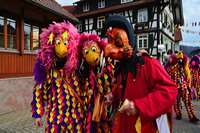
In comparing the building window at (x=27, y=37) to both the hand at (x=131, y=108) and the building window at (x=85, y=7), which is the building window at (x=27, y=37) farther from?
the building window at (x=85, y=7)

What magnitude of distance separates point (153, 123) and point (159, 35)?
56.0 feet

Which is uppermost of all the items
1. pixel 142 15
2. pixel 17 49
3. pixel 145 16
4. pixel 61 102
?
pixel 142 15

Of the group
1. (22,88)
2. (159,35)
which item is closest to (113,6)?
(159,35)

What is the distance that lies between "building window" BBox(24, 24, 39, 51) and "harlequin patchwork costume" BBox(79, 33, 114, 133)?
5.46 m

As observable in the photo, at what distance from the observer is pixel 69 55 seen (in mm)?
2283

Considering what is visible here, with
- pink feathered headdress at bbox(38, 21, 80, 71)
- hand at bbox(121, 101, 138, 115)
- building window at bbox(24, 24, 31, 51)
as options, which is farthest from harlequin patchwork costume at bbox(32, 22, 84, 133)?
building window at bbox(24, 24, 31, 51)

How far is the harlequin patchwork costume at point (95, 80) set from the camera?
7.12 feet

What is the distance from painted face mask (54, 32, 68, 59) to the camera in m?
2.23

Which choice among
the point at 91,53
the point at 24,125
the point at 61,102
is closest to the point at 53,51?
the point at 91,53

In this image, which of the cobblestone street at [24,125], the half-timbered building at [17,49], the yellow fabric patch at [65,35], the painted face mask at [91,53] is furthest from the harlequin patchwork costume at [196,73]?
the half-timbered building at [17,49]

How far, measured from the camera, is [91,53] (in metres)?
2.21

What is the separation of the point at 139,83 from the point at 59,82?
1.23 m

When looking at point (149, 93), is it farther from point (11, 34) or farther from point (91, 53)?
point (11, 34)

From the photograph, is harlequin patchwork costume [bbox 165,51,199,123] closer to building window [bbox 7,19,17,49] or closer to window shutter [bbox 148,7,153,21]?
building window [bbox 7,19,17,49]
